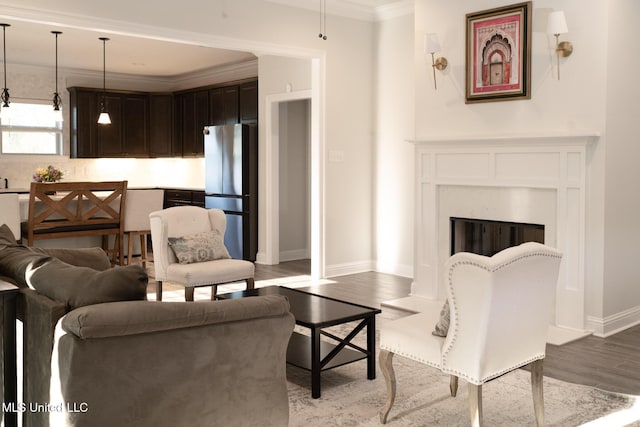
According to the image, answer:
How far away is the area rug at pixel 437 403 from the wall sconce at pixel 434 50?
271 centimetres

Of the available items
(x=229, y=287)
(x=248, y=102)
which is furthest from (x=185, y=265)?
(x=248, y=102)

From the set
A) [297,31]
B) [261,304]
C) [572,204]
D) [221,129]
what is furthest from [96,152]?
[261,304]

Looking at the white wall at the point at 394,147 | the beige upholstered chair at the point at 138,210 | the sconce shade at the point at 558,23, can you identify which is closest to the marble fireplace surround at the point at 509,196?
the sconce shade at the point at 558,23

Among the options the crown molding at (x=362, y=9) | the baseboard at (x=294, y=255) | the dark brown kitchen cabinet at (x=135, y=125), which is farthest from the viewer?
the dark brown kitchen cabinet at (x=135, y=125)

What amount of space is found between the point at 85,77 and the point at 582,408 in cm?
893

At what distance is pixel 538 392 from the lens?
9.59 ft

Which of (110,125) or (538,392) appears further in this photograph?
(110,125)

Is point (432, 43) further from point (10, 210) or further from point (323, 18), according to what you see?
point (10, 210)

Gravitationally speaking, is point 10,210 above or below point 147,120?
below

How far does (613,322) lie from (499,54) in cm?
220

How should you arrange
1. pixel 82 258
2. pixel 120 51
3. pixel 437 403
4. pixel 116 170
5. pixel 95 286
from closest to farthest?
1. pixel 95 286
2. pixel 437 403
3. pixel 82 258
4. pixel 120 51
5. pixel 116 170

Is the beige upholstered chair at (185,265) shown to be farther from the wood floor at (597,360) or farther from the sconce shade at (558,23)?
the sconce shade at (558,23)

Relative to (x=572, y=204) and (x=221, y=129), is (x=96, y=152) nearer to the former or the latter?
(x=221, y=129)

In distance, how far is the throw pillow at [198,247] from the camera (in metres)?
5.00
